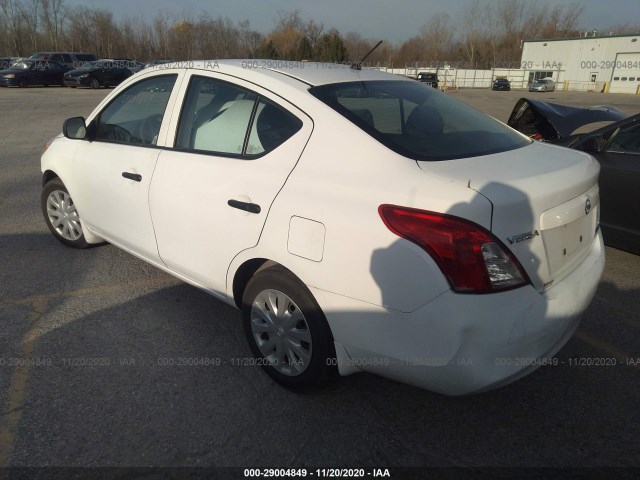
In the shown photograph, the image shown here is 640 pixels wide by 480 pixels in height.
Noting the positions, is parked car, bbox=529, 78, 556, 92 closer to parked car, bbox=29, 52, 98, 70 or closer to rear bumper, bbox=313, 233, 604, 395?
parked car, bbox=29, 52, 98, 70

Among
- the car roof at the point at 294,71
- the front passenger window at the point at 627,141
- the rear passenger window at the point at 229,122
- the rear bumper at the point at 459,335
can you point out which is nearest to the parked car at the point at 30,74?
the car roof at the point at 294,71

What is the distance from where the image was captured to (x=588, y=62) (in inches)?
2106

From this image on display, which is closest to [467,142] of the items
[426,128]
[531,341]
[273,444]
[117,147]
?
[426,128]

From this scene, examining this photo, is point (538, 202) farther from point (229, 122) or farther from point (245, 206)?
point (229, 122)

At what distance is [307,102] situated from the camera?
2416mm

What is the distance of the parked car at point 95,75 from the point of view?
91.1 feet

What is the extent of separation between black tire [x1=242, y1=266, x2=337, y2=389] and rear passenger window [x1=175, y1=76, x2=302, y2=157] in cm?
70

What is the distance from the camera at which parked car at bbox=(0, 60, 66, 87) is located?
1096 inches

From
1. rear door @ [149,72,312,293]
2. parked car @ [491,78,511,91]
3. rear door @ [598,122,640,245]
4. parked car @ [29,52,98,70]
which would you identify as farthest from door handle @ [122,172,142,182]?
parked car @ [491,78,511,91]

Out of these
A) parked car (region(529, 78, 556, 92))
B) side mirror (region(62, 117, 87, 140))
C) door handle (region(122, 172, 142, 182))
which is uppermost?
side mirror (region(62, 117, 87, 140))

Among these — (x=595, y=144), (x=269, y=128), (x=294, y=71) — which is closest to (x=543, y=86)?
(x=595, y=144)

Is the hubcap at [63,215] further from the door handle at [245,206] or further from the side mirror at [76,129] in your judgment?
the door handle at [245,206]

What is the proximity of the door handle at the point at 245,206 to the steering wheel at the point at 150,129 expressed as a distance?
1.00 meters

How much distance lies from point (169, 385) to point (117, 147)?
1.81 metres
